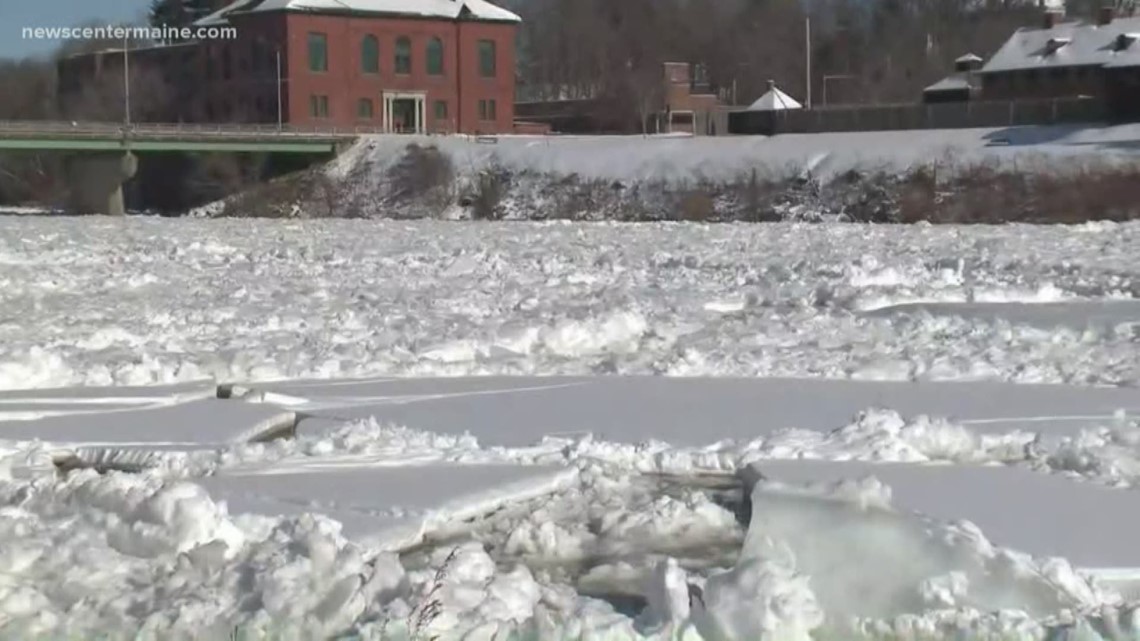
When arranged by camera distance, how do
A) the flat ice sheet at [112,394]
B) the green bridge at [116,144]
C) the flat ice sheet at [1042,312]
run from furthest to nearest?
the green bridge at [116,144] → the flat ice sheet at [1042,312] → the flat ice sheet at [112,394]

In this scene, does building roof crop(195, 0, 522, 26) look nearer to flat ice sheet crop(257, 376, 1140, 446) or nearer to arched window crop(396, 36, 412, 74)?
arched window crop(396, 36, 412, 74)

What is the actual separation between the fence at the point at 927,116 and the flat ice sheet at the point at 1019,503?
57.7 metres

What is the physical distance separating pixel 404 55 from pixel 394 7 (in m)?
2.81


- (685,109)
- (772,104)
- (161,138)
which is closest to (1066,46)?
(772,104)

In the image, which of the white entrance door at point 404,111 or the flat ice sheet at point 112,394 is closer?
the flat ice sheet at point 112,394

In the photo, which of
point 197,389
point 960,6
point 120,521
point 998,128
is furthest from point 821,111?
point 120,521

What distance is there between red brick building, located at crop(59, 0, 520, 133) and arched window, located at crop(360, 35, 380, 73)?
6cm

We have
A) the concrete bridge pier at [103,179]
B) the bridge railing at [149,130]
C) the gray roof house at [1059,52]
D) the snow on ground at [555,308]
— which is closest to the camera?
the snow on ground at [555,308]

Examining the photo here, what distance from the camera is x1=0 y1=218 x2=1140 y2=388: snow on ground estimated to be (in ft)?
48.8

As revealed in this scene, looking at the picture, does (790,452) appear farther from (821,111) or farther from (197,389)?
(821,111)

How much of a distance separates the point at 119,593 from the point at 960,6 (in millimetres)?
120743

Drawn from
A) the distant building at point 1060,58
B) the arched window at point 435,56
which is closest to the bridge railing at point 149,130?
the arched window at point 435,56

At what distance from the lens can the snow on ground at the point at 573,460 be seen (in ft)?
23.4

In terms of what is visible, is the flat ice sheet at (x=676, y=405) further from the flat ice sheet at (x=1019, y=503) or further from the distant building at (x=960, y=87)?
the distant building at (x=960, y=87)
